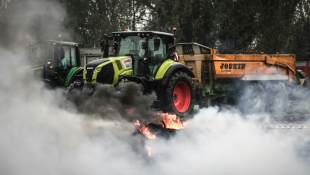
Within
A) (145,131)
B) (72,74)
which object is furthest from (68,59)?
(145,131)

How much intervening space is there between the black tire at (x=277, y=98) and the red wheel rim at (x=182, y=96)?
632cm

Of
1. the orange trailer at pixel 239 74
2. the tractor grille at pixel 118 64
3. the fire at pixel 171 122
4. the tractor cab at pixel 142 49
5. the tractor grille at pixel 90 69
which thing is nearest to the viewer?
the fire at pixel 171 122

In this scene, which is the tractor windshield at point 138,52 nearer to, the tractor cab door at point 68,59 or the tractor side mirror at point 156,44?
the tractor side mirror at point 156,44

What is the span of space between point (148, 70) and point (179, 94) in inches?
43.0

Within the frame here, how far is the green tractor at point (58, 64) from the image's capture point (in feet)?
41.3

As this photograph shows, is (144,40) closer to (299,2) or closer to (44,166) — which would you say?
(44,166)

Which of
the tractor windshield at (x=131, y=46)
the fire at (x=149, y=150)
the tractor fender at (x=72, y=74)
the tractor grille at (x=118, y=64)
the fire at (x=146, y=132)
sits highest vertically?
the tractor windshield at (x=131, y=46)

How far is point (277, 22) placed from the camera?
26125mm

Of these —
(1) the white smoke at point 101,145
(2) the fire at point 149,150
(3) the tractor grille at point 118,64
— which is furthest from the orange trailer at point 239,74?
(2) the fire at point 149,150

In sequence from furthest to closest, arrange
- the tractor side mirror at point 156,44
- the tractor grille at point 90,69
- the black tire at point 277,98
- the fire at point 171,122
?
1. the black tire at point 277,98
2. the tractor side mirror at point 156,44
3. the tractor grille at point 90,69
4. the fire at point 171,122

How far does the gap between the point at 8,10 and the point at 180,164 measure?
396 cm

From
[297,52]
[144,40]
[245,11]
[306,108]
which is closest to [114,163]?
[144,40]

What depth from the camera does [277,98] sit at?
54.8 ft

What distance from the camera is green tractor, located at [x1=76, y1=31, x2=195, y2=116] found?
33.5 feet
